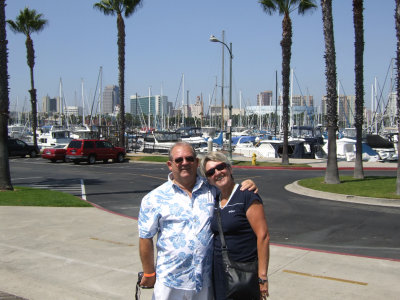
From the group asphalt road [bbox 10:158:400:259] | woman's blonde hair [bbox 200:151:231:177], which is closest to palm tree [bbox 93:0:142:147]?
asphalt road [bbox 10:158:400:259]

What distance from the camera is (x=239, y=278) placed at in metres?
3.54

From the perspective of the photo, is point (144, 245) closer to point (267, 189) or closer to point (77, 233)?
point (77, 233)

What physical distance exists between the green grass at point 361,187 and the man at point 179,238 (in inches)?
484

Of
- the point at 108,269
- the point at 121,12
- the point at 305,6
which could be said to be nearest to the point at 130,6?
the point at 121,12

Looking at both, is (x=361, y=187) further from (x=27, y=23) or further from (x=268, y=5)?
(x=27, y=23)

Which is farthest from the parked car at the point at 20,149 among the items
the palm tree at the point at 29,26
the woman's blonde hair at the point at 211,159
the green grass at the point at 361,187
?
the woman's blonde hair at the point at 211,159

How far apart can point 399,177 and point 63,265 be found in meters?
11.8

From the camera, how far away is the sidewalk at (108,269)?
6020 mm

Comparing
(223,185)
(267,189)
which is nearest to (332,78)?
(267,189)

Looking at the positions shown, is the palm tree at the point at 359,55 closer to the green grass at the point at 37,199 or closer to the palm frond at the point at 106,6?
the green grass at the point at 37,199

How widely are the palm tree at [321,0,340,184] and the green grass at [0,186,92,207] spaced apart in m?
10.1

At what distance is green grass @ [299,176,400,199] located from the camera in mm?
15164

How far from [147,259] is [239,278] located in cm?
76

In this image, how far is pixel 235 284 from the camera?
139 inches
